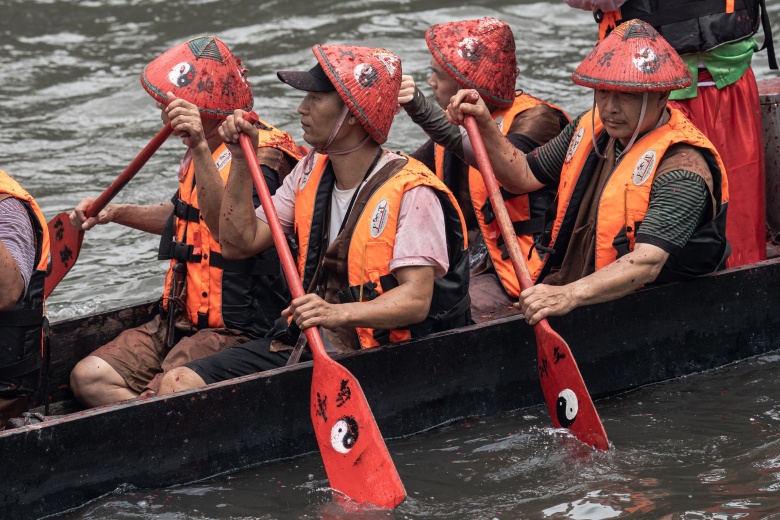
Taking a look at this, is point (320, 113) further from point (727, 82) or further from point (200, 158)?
point (727, 82)

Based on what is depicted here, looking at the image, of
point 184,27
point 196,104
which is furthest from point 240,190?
point 184,27

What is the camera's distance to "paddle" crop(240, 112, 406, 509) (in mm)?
4371

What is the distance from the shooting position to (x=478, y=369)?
16.7 ft

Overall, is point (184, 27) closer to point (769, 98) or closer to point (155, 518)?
point (769, 98)

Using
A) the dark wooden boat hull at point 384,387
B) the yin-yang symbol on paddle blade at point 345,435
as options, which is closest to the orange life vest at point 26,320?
the dark wooden boat hull at point 384,387

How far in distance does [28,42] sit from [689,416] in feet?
30.5

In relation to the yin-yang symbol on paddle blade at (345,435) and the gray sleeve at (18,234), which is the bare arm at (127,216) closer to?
the gray sleeve at (18,234)

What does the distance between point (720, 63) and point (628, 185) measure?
3.40 ft

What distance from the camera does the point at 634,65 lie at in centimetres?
493

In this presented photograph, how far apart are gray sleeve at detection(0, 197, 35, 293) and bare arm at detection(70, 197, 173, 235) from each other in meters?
1.10

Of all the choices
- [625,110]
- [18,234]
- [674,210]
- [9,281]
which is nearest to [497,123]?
[625,110]

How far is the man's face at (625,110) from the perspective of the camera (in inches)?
197

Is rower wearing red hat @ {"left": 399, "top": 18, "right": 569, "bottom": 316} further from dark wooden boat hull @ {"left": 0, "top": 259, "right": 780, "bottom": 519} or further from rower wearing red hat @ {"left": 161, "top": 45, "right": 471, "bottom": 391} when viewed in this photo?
rower wearing red hat @ {"left": 161, "top": 45, "right": 471, "bottom": 391}

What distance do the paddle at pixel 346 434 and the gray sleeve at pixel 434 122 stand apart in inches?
38.6
